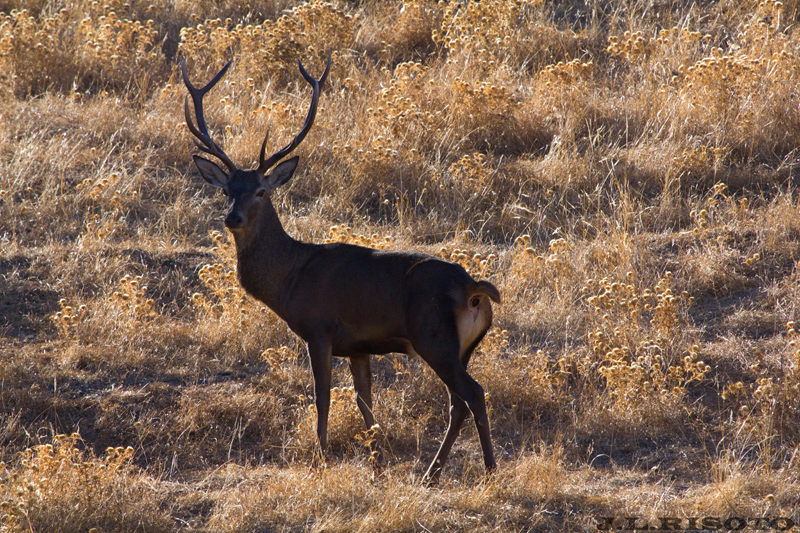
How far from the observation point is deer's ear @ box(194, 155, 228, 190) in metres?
7.20

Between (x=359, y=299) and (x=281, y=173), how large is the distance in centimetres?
130

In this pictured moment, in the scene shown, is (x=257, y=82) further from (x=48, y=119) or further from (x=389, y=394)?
(x=389, y=394)

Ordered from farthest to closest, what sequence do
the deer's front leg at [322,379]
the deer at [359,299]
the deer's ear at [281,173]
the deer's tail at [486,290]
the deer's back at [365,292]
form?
the deer's ear at [281,173] < the deer's front leg at [322,379] < the deer's back at [365,292] < the deer at [359,299] < the deer's tail at [486,290]

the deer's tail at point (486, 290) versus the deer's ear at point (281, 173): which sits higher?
the deer's ear at point (281, 173)

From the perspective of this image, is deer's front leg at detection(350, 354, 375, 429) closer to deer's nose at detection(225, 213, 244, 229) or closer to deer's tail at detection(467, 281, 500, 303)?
deer's tail at detection(467, 281, 500, 303)

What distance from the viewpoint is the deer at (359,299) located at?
617 centimetres

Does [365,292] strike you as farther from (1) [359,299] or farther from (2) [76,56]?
(2) [76,56]

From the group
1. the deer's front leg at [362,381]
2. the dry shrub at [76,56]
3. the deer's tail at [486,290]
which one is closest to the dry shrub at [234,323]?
the deer's front leg at [362,381]

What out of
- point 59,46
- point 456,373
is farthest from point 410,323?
point 59,46

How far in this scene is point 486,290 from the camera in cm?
605

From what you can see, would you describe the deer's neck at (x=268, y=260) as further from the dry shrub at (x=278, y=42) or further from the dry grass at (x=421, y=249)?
the dry shrub at (x=278, y=42)

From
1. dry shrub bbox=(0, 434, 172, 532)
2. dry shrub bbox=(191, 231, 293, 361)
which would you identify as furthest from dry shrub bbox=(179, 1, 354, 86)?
dry shrub bbox=(0, 434, 172, 532)

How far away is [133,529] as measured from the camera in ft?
18.6

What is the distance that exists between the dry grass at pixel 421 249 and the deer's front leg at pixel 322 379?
0.29 m
